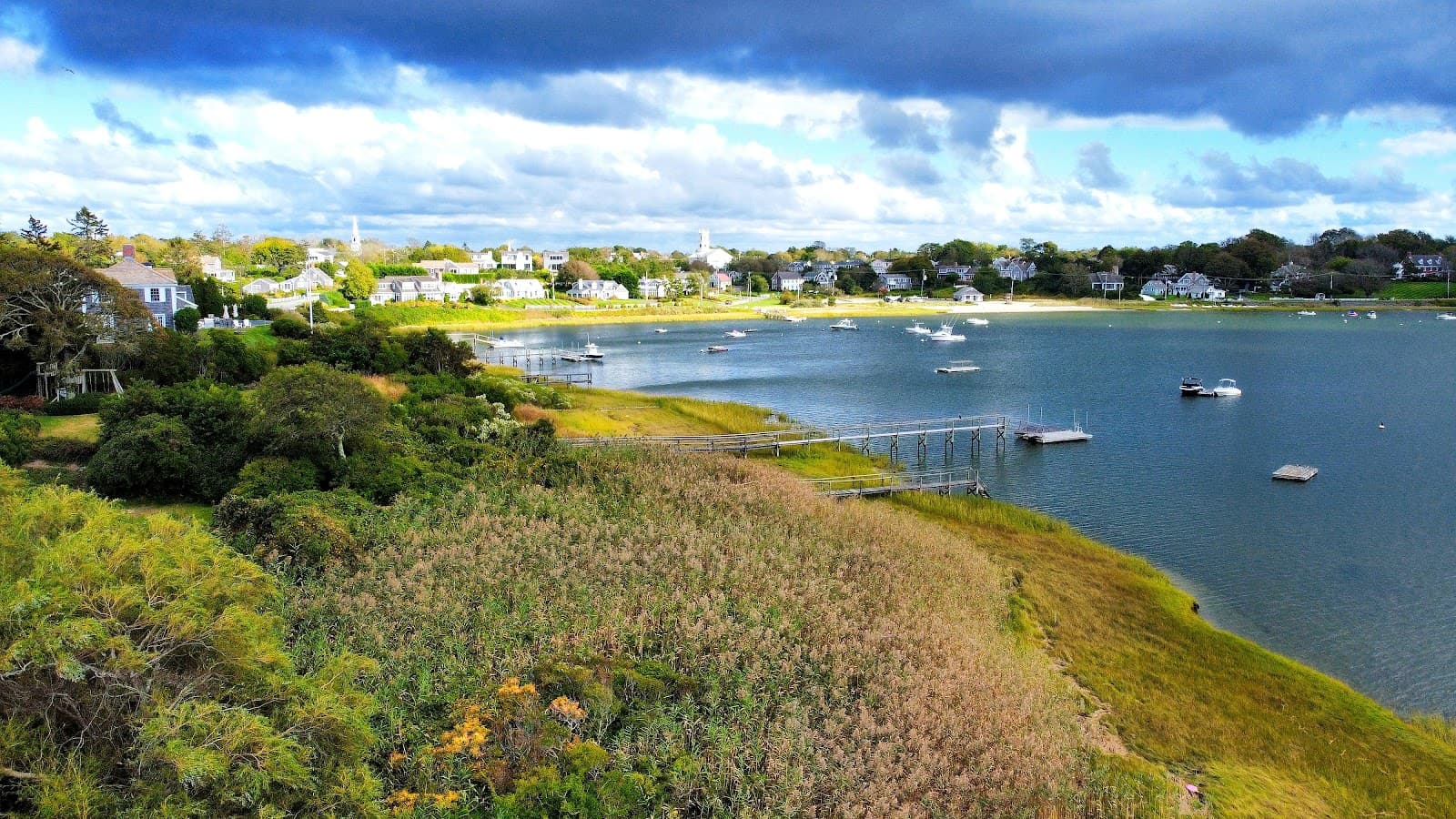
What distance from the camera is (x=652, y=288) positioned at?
548 feet

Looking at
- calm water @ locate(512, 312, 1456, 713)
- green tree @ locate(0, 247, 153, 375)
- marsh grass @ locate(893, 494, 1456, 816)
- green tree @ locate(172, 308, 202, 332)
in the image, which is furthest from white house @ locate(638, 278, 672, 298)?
marsh grass @ locate(893, 494, 1456, 816)

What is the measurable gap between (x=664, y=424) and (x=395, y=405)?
49.4 ft

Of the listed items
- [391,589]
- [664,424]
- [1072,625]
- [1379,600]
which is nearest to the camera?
Result: [391,589]

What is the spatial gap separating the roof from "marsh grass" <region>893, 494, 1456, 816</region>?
172ft

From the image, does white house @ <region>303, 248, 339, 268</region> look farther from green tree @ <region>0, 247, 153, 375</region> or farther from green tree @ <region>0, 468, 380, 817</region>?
green tree @ <region>0, 468, 380, 817</region>

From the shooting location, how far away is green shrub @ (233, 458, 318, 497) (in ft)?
68.1

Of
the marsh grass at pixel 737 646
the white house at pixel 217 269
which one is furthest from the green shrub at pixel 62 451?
the white house at pixel 217 269

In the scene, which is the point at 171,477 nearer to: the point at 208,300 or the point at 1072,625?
the point at 1072,625

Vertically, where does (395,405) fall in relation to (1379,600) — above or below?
above

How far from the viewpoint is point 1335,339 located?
96.4m

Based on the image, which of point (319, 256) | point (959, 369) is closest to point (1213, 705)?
point (959, 369)

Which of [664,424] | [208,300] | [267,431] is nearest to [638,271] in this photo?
[208,300]

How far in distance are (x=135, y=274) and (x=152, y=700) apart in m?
53.7

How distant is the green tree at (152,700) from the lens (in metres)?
7.91
